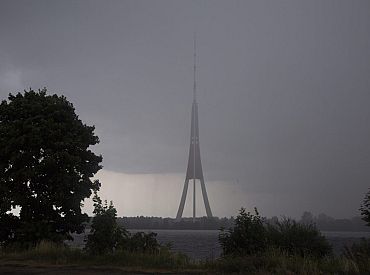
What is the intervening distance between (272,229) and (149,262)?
6.54 m

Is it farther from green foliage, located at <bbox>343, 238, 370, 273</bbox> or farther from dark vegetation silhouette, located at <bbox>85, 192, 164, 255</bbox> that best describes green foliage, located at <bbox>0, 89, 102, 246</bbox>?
green foliage, located at <bbox>343, 238, 370, 273</bbox>

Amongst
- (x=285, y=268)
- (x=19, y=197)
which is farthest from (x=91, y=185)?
(x=285, y=268)

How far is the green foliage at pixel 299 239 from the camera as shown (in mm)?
20483

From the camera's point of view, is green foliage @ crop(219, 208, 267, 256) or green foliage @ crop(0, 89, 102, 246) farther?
green foliage @ crop(0, 89, 102, 246)

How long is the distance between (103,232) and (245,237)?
6.23m

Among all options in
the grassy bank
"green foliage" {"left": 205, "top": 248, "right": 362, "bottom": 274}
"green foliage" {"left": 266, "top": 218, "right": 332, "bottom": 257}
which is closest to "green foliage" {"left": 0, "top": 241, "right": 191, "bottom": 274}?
the grassy bank

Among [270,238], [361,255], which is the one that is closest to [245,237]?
[270,238]

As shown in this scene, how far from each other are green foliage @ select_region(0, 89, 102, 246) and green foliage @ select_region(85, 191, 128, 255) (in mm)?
5107

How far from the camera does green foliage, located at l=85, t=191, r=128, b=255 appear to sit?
64.0ft

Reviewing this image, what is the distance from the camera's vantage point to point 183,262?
61.3 ft

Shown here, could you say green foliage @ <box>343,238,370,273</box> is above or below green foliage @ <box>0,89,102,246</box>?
below

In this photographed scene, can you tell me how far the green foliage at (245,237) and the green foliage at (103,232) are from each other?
481 centimetres

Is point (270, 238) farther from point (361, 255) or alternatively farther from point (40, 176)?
point (40, 176)

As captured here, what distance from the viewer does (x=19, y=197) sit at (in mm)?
23969
